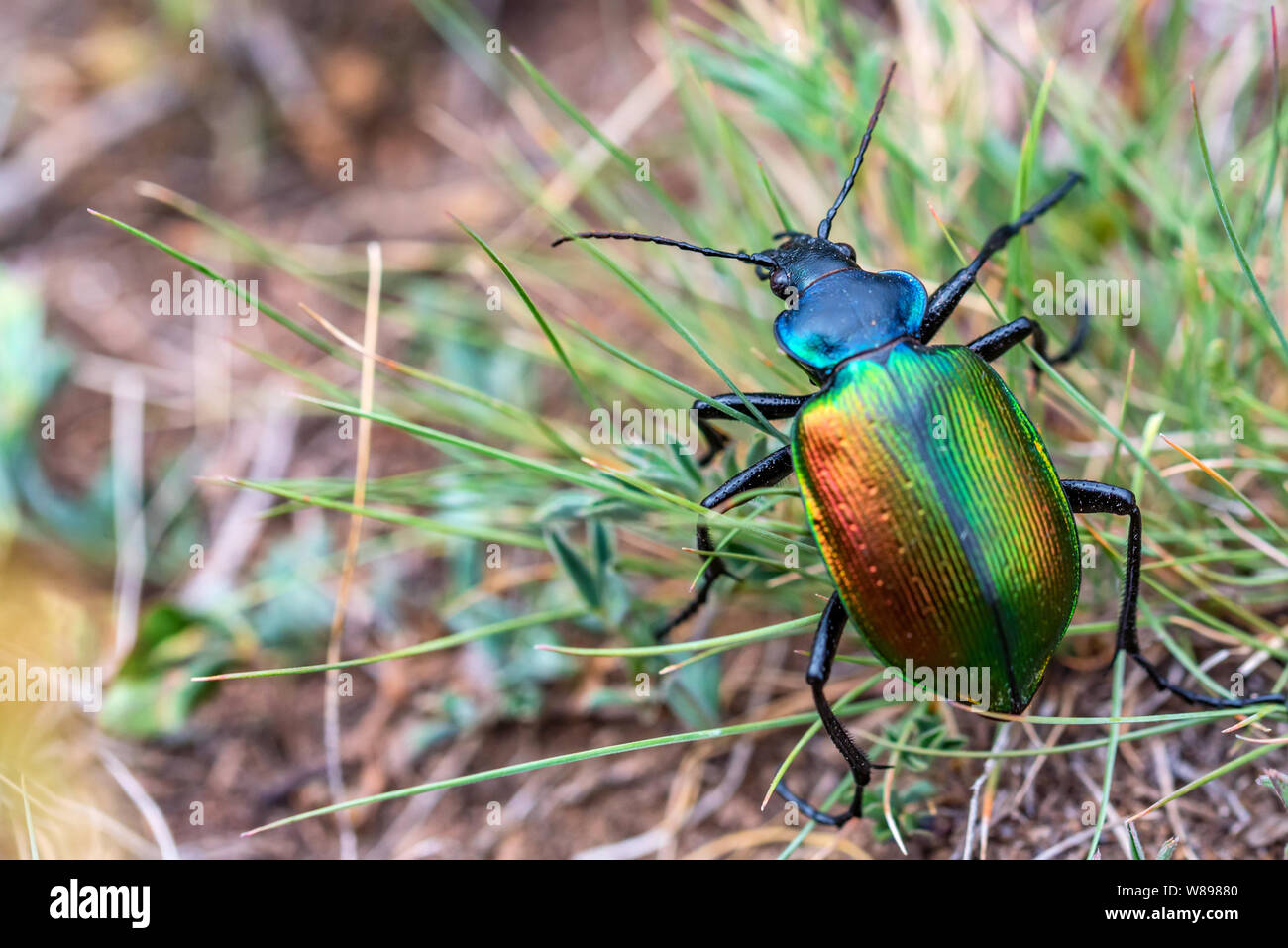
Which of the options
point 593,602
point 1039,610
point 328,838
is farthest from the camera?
point 328,838

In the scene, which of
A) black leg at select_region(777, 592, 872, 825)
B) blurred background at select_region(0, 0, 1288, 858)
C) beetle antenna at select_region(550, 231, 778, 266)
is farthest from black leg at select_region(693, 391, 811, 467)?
black leg at select_region(777, 592, 872, 825)

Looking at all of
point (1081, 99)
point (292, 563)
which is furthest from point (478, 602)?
point (1081, 99)

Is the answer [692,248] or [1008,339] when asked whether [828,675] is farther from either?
[692,248]

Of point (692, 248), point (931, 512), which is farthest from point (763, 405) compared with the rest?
point (931, 512)

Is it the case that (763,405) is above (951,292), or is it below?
below

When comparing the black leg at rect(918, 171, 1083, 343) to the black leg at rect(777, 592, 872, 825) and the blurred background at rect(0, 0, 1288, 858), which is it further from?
the black leg at rect(777, 592, 872, 825)

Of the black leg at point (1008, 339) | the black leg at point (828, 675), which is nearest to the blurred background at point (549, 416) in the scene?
the black leg at point (828, 675)

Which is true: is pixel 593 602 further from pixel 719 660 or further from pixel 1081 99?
pixel 1081 99
